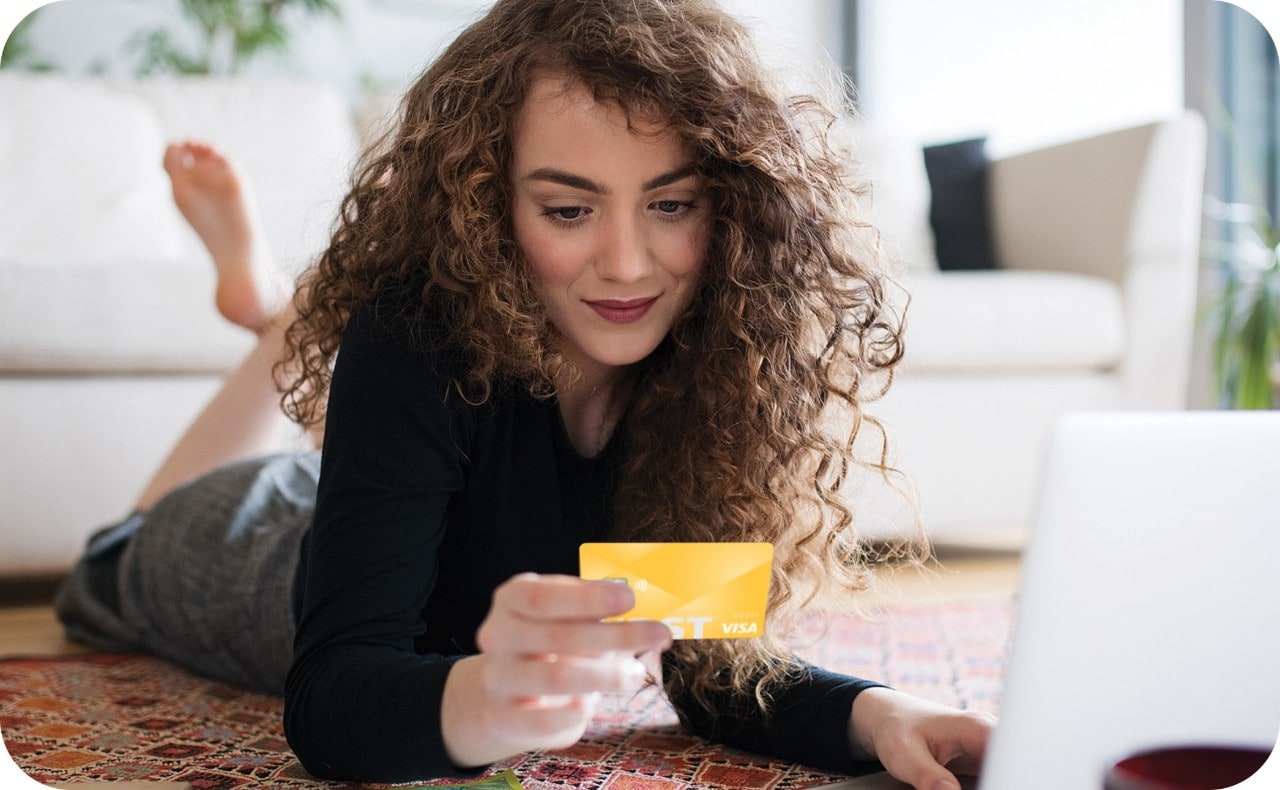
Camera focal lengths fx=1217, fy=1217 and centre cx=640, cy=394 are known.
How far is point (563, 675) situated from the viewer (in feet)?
2.18

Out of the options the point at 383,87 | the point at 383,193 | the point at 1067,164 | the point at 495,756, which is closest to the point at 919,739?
the point at 495,756

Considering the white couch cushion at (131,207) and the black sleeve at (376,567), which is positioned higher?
the white couch cushion at (131,207)

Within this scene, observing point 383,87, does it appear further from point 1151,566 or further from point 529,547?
point 1151,566

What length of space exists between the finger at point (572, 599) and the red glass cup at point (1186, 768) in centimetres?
28

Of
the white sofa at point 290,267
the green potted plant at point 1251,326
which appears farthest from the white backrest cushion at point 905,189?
the green potted plant at point 1251,326

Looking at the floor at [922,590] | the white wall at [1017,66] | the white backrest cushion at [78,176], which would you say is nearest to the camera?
the floor at [922,590]

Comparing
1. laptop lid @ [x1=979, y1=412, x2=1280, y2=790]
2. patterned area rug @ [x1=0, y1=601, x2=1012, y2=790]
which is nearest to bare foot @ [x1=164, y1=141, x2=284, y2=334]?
patterned area rug @ [x1=0, y1=601, x2=1012, y2=790]

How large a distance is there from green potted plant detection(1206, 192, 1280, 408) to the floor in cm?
78

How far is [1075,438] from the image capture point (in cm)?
59

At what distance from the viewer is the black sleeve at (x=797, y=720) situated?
3.32 feet

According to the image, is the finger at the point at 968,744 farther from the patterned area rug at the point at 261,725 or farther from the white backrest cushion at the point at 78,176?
the white backrest cushion at the point at 78,176

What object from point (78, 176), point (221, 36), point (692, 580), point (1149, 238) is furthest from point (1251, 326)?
point (221, 36)

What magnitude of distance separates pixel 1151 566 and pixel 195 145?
158 cm

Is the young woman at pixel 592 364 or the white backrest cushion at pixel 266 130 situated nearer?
the young woman at pixel 592 364
